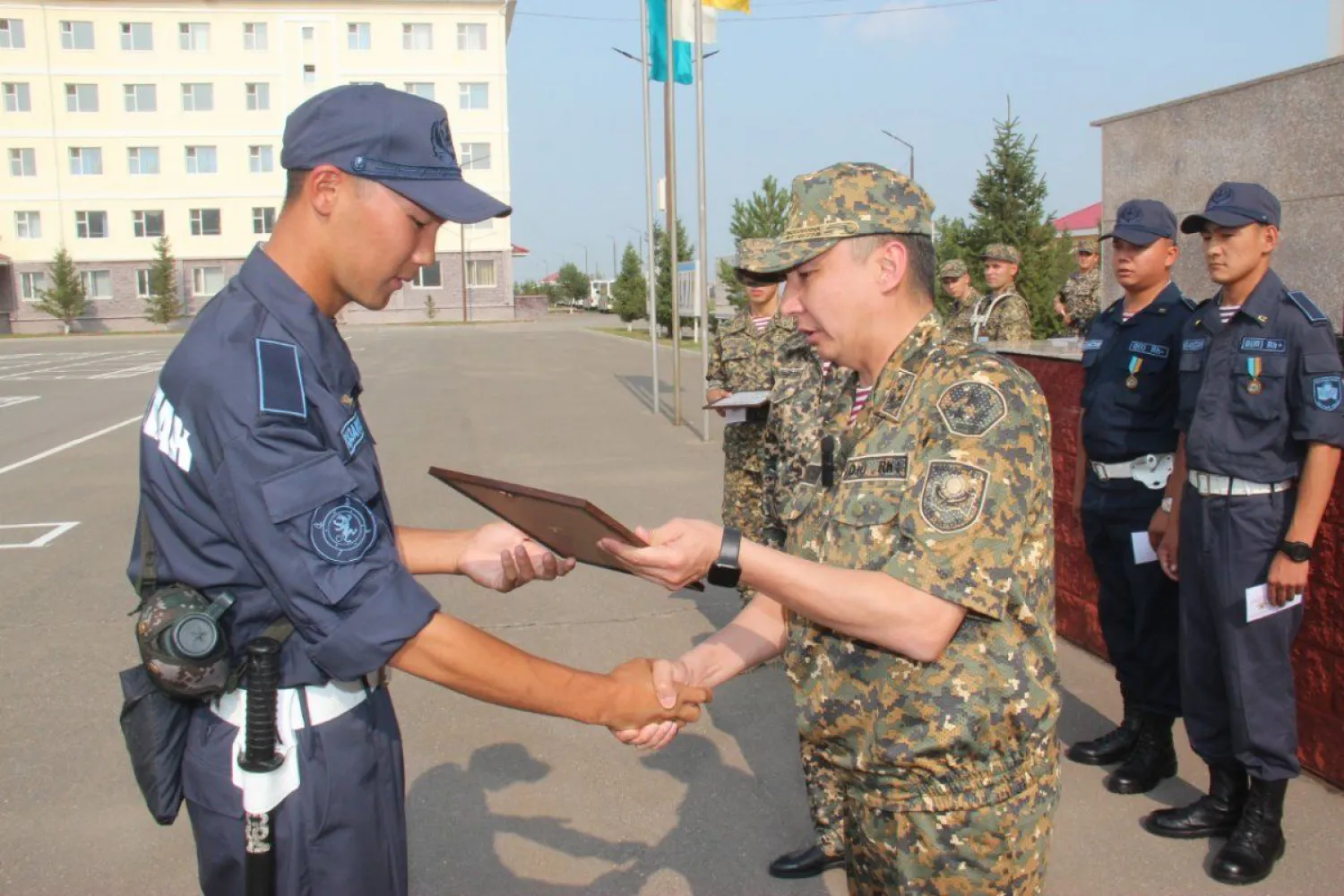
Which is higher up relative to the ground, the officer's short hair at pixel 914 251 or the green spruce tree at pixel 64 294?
the green spruce tree at pixel 64 294

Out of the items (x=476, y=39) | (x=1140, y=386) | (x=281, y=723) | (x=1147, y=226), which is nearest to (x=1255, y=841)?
(x=1140, y=386)

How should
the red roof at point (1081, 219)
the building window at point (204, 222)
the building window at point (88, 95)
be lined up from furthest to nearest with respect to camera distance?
the building window at point (204, 222)
the building window at point (88, 95)
the red roof at point (1081, 219)

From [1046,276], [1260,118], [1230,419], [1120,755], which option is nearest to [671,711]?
[1230,419]

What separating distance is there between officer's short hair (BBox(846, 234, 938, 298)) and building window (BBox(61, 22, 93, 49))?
61.9 metres

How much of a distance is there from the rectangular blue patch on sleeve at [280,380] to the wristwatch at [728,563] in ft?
2.42

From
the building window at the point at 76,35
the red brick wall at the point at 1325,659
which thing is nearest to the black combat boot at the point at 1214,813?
the red brick wall at the point at 1325,659

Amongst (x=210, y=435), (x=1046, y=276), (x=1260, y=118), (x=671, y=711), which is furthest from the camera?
(x=1046, y=276)

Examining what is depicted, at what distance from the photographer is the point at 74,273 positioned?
167ft

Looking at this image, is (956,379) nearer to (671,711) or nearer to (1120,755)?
(671,711)

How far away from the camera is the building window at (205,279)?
2172 inches

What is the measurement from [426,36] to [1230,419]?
58.2 metres

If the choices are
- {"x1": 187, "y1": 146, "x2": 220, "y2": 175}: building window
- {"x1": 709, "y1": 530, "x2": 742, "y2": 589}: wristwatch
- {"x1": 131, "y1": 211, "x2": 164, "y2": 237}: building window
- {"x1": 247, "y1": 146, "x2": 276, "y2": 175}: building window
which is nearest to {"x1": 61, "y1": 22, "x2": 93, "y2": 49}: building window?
{"x1": 187, "y1": 146, "x2": 220, "y2": 175}: building window

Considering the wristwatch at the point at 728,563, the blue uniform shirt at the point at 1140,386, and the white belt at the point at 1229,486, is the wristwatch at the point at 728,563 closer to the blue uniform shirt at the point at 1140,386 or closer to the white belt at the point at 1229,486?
the white belt at the point at 1229,486

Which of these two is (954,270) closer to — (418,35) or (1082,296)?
(1082,296)
